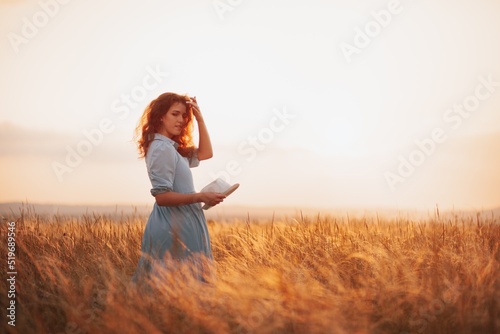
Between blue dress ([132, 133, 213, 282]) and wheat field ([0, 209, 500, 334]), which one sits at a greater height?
blue dress ([132, 133, 213, 282])

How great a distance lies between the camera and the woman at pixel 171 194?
3.79m

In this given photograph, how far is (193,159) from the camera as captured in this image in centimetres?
436

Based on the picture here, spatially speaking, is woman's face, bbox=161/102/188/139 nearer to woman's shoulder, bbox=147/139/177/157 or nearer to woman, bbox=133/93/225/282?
woman, bbox=133/93/225/282

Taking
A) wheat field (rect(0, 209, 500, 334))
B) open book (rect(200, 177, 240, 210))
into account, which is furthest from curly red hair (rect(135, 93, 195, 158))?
wheat field (rect(0, 209, 500, 334))

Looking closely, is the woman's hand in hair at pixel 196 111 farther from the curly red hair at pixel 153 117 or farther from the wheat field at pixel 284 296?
the wheat field at pixel 284 296

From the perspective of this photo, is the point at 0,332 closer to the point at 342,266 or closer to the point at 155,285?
the point at 155,285

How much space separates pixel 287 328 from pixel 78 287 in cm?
173

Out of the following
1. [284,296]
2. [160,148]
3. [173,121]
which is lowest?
[284,296]

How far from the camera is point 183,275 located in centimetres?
371

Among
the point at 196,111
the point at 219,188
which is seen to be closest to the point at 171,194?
the point at 219,188

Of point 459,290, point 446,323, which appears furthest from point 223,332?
point 459,290

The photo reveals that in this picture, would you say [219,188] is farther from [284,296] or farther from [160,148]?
[284,296]

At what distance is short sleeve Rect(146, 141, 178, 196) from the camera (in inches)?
149

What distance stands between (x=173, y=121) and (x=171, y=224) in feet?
2.38
